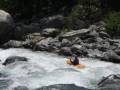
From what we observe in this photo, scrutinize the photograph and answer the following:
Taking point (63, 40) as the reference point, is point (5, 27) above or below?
above

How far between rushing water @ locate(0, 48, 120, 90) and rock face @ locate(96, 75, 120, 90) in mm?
298

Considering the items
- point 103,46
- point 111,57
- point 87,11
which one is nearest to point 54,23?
point 87,11

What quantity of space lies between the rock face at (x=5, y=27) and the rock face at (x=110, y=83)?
30.9 feet

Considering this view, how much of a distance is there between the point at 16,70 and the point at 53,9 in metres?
12.5

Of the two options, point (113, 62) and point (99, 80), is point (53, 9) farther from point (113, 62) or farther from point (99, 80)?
point (99, 80)

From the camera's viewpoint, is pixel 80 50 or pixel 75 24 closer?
pixel 80 50

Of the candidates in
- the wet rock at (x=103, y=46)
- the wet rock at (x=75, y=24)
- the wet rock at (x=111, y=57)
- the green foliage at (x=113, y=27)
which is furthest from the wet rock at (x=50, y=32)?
the wet rock at (x=111, y=57)

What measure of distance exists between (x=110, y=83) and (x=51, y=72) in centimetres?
282

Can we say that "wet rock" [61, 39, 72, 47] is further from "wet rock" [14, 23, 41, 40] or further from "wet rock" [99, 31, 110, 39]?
"wet rock" [14, 23, 41, 40]

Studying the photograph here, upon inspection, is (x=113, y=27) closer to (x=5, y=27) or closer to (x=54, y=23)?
(x=54, y=23)

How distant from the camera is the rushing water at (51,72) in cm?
1262

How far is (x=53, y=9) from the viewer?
85.9ft

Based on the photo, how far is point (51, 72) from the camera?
45.8 ft

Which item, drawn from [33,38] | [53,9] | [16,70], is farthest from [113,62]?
[53,9]
